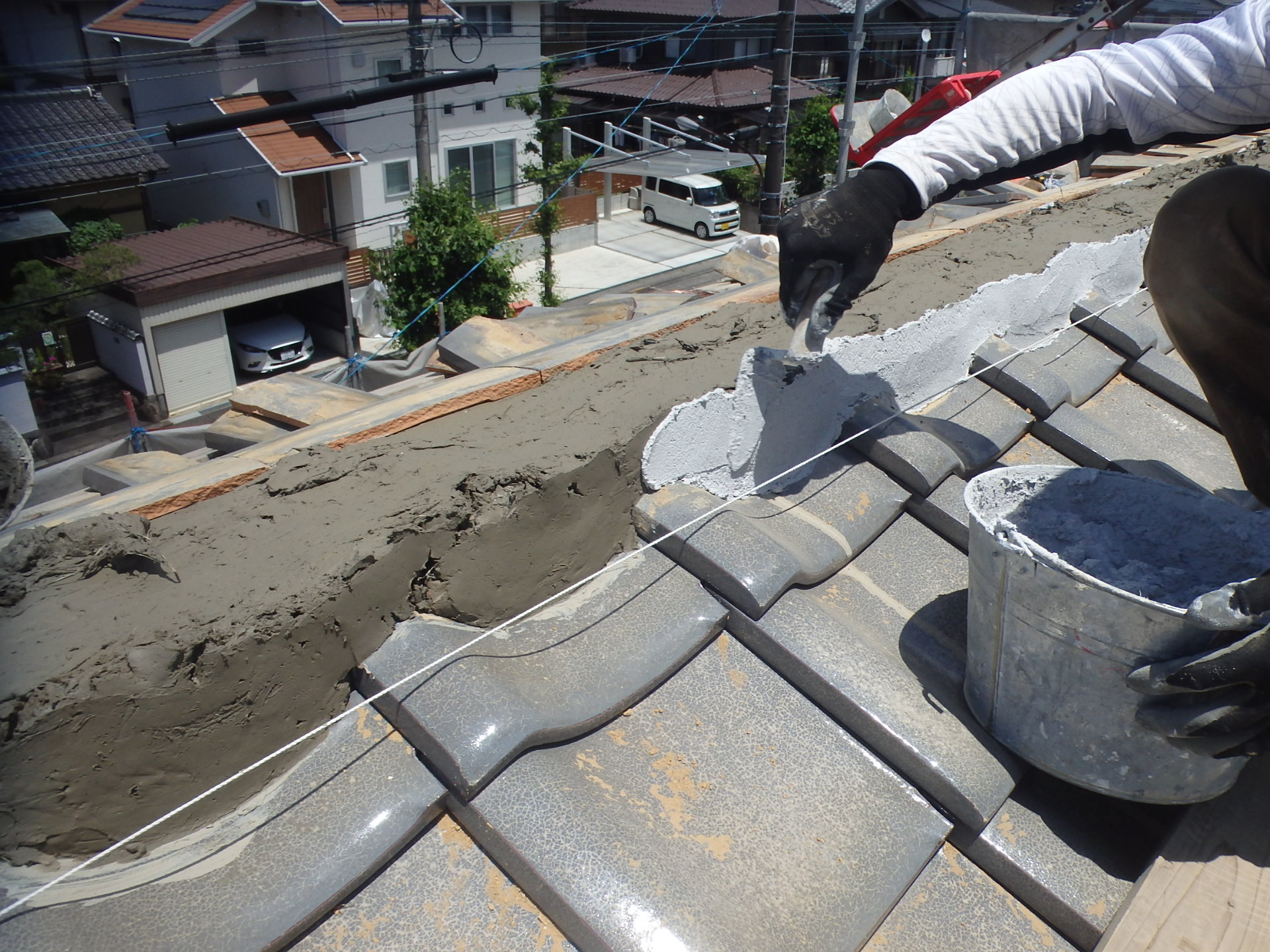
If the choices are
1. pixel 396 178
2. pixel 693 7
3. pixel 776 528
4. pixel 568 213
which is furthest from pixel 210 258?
pixel 693 7

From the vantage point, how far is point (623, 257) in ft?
78.3

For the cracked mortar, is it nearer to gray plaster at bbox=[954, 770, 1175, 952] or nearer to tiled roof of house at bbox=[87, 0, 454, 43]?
gray plaster at bbox=[954, 770, 1175, 952]

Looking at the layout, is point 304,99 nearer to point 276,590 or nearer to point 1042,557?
point 276,590

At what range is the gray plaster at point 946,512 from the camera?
99.8 inches

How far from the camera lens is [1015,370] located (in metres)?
3.33

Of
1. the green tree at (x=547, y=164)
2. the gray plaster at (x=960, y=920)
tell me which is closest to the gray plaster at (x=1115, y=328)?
the gray plaster at (x=960, y=920)

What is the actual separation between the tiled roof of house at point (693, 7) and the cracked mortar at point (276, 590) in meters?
29.2

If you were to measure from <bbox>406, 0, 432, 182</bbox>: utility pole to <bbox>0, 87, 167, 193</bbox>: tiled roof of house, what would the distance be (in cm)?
509

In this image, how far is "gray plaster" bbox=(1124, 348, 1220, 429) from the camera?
12.0ft

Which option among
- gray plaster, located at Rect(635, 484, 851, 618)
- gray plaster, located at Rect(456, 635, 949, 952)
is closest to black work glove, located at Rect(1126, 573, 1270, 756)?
gray plaster, located at Rect(456, 635, 949, 952)

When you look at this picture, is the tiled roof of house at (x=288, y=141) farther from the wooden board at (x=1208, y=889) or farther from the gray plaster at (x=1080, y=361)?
the wooden board at (x=1208, y=889)

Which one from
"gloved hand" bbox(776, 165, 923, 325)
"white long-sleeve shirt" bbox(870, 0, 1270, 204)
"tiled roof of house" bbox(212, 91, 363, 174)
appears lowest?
"tiled roof of house" bbox(212, 91, 363, 174)

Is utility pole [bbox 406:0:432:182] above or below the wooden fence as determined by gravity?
above

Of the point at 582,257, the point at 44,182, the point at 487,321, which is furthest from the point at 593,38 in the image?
the point at 487,321
